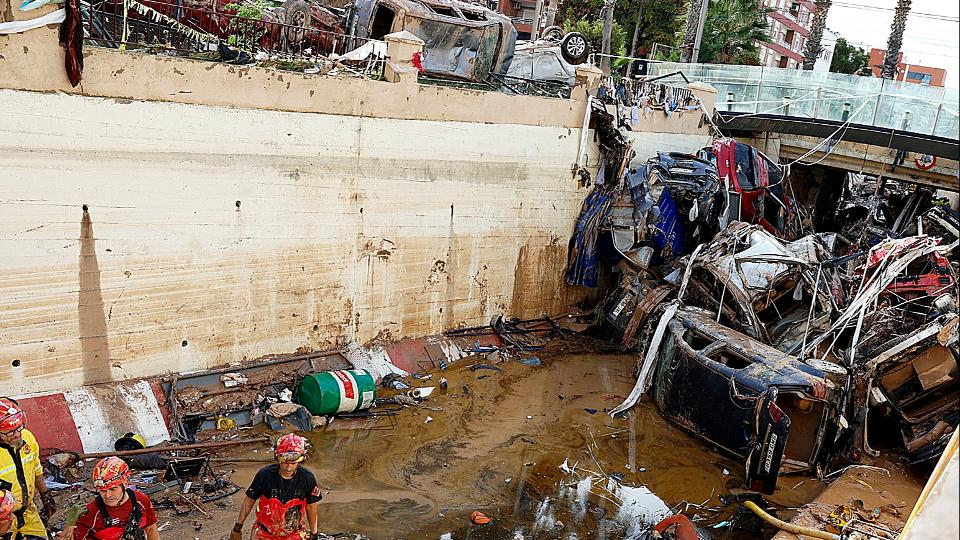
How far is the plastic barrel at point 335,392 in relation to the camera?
10.00 metres

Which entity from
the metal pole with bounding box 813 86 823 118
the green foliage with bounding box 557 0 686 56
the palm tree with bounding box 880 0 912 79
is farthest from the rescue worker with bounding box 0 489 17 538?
the palm tree with bounding box 880 0 912 79

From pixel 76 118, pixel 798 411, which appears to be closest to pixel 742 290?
pixel 798 411

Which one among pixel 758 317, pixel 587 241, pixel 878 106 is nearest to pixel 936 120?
pixel 878 106

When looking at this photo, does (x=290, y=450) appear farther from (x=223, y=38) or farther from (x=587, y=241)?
(x=587, y=241)

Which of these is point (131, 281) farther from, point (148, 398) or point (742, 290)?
point (742, 290)

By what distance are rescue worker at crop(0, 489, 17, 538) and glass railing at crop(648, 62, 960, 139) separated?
15389mm

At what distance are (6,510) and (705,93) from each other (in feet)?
57.5

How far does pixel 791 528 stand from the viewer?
7680 millimetres

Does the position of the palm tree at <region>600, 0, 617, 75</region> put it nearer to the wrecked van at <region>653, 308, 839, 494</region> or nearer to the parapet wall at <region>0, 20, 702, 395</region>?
the parapet wall at <region>0, 20, 702, 395</region>

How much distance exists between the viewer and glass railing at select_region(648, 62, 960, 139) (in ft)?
50.4

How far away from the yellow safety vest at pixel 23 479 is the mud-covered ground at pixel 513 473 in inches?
74.3

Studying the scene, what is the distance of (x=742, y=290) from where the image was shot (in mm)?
11438

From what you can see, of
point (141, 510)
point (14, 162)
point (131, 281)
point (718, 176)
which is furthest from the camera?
point (718, 176)

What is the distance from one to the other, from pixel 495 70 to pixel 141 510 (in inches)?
462
